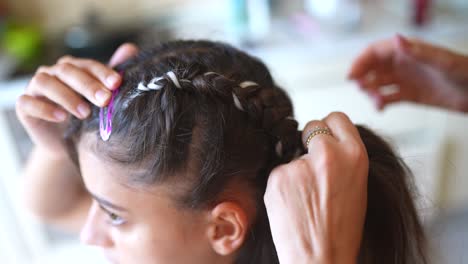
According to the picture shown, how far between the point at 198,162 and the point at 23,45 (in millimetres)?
1120

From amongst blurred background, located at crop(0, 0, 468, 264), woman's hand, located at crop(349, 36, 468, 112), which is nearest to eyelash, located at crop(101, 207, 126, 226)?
woman's hand, located at crop(349, 36, 468, 112)

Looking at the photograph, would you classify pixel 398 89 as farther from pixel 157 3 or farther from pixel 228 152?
pixel 157 3

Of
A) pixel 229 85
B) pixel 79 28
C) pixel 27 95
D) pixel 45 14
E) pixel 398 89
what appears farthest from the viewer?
pixel 45 14

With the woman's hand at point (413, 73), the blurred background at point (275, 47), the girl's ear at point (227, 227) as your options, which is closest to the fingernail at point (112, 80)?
the girl's ear at point (227, 227)

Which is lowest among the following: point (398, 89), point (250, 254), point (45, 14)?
point (250, 254)

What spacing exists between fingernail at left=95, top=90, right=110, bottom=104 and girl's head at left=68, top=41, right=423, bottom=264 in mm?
17

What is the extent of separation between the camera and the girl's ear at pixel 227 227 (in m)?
0.65

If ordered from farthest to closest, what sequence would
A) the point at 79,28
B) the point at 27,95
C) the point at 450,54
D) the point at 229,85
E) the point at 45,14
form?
the point at 45,14 → the point at 79,28 → the point at 450,54 → the point at 27,95 → the point at 229,85

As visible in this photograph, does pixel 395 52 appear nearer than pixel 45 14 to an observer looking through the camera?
Yes

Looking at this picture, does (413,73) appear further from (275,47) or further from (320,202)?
(275,47)

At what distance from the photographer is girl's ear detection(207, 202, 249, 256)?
653mm

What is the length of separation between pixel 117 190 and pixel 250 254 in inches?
9.9

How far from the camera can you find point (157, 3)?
1.73m

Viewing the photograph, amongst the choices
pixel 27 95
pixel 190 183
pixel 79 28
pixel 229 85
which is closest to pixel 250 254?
pixel 190 183
